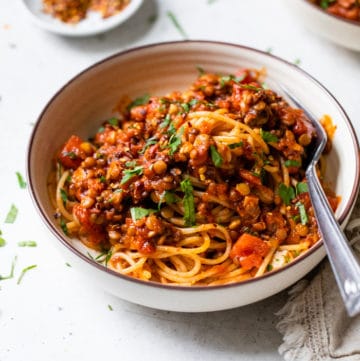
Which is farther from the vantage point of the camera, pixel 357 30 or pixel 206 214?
pixel 357 30

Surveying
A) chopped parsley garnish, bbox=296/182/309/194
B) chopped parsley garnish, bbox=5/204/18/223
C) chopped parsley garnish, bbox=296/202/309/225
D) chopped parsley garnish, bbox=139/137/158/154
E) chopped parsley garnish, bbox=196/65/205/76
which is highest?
chopped parsley garnish, bbox=139/137/158/154

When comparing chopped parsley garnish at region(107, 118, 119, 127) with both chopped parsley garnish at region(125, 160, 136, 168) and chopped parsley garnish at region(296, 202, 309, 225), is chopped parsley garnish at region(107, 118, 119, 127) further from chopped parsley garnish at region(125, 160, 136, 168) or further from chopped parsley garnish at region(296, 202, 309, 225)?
chopped parsley garnish at region(296, 202, 309, 225)

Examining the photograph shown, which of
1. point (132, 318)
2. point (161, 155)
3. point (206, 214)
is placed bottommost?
point (132, 318)

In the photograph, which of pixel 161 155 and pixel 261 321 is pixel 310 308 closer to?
pixel 261 321

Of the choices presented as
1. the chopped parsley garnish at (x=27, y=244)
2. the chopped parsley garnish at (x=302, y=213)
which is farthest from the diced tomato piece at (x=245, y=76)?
the chopped parsley garnish at (x=27, y=244)

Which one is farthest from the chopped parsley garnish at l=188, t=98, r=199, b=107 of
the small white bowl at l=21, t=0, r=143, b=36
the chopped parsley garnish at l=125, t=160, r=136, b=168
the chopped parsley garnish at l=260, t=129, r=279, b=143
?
the small white bowl at l=21, t=0, r=143, b=36

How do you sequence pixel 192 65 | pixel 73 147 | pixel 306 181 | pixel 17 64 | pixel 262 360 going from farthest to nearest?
1. pixel 17 64
2. pixel 192 65
3. pixel 73 147
4. pixel 306 181
5. pixel 262 360

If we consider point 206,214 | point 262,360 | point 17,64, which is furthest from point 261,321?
point 17,64

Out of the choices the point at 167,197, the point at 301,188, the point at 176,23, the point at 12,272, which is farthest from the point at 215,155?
the point at 176,23
